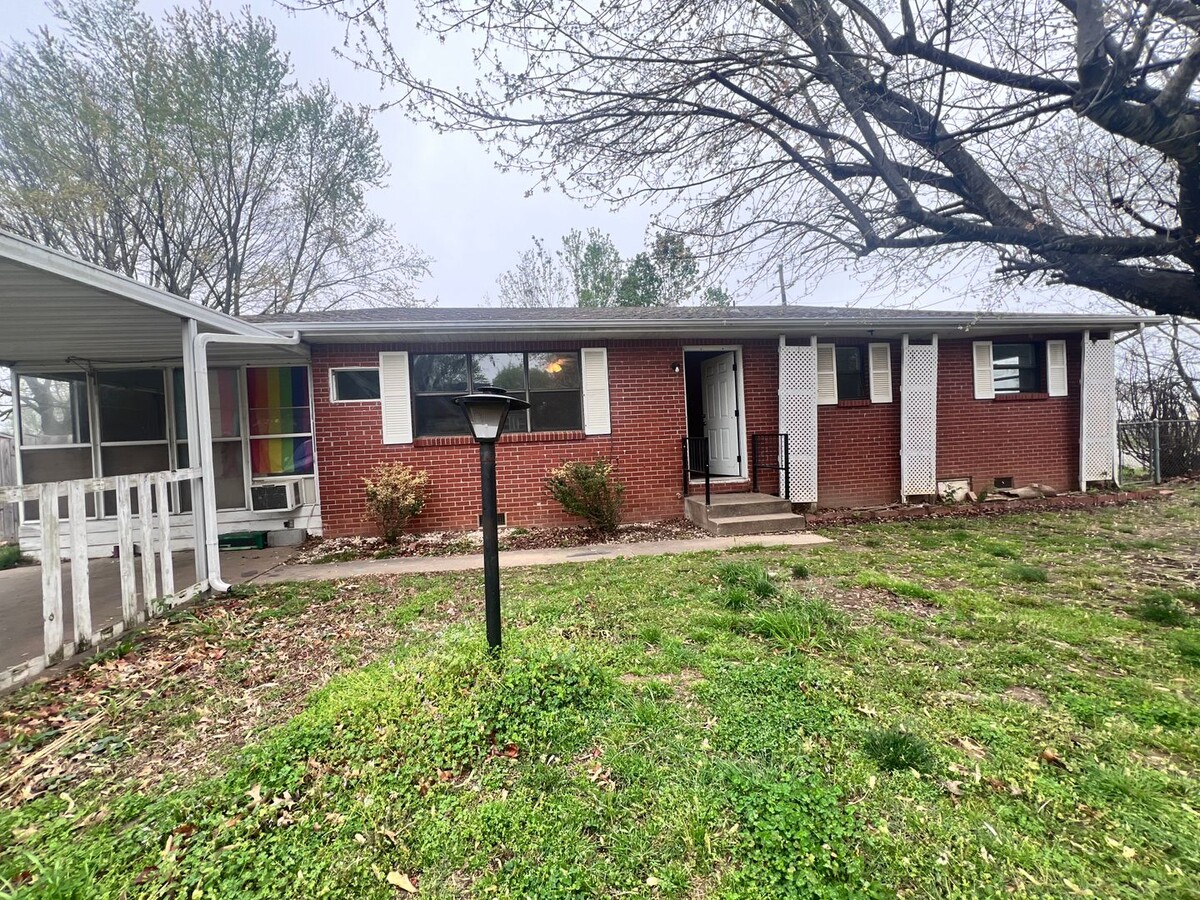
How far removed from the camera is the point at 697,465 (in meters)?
8.63

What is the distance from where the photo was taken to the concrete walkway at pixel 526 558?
519 centimetres

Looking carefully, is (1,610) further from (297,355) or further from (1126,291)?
(1126,291)

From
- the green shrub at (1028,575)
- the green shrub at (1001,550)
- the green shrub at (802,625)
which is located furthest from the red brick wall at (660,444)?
the green shrub at (802,625)

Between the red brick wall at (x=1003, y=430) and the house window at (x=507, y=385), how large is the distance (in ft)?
20.8

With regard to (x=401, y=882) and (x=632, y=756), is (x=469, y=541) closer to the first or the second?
(x=632, y=756)

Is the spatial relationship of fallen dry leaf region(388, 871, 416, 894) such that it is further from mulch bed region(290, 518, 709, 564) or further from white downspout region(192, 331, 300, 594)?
mulch bed region(290, 518, 709, 564)

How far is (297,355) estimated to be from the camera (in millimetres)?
6551

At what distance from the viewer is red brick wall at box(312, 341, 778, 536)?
673cm

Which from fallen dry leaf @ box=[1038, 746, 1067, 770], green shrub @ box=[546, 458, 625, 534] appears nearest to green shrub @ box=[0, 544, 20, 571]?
green shrub @ box=[546, 458, 625, 534]

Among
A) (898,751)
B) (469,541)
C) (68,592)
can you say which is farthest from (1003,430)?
(68,592)

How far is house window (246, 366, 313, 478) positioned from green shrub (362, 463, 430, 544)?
1346 mm

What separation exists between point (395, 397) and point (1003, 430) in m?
10.0

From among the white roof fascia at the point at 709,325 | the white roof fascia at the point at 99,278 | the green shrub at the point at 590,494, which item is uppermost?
the white roof fascia at the point at 709,325

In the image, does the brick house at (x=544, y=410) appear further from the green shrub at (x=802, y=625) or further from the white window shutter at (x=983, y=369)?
the green shrub at (x=802, y=625)
